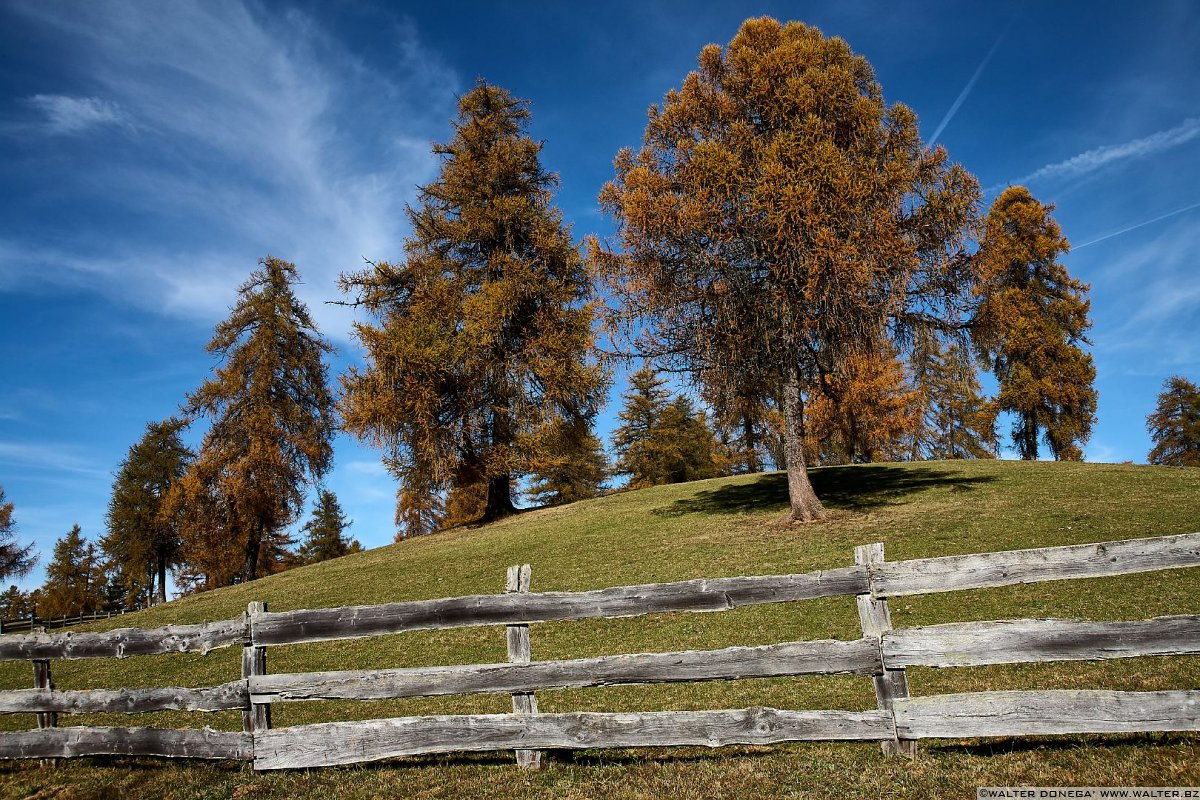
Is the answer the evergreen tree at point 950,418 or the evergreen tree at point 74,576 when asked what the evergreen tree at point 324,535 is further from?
the evergreen tree at point 950,418

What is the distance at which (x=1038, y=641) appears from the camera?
5766 millimetres

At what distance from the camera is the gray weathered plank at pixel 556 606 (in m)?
6.36

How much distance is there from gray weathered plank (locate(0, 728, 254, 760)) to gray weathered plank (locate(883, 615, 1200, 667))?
6.98m

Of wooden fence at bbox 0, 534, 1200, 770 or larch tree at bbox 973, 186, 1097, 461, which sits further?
larch tree at bbox 973, 186, 1097, 461

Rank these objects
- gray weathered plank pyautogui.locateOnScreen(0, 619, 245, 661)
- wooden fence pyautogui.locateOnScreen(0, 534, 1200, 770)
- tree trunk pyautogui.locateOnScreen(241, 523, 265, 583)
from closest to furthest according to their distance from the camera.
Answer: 1. wooden fence pyautogui.locateOnScreen(0, 534, 1200, 770)
2. gray weathered plank pyautogui.locateOnScreen(0, 619, 245, 661)
3. tree trunk pyautogui.locateOnScreen(241, 523, 265, 583)

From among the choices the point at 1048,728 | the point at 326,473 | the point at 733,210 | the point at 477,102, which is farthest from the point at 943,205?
the point at 326,473

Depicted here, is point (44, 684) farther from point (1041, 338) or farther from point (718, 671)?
point (1041, 338)

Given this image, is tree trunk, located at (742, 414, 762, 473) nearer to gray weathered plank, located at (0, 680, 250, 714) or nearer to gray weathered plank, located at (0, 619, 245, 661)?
gray weathered plank, located at (0, 619, 245, 661)

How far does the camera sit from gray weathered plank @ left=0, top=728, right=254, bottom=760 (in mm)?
7172

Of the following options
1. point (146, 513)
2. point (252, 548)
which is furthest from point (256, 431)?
point (146, 513)

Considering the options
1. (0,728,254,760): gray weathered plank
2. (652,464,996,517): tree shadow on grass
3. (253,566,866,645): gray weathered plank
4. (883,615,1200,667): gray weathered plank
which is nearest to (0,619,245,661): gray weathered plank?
(253,566,866,645): gray weathered plank

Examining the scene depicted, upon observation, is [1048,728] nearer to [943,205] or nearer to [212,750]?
[212,750]

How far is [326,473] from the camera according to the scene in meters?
35.7

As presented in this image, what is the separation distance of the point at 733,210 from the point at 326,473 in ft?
88.7
